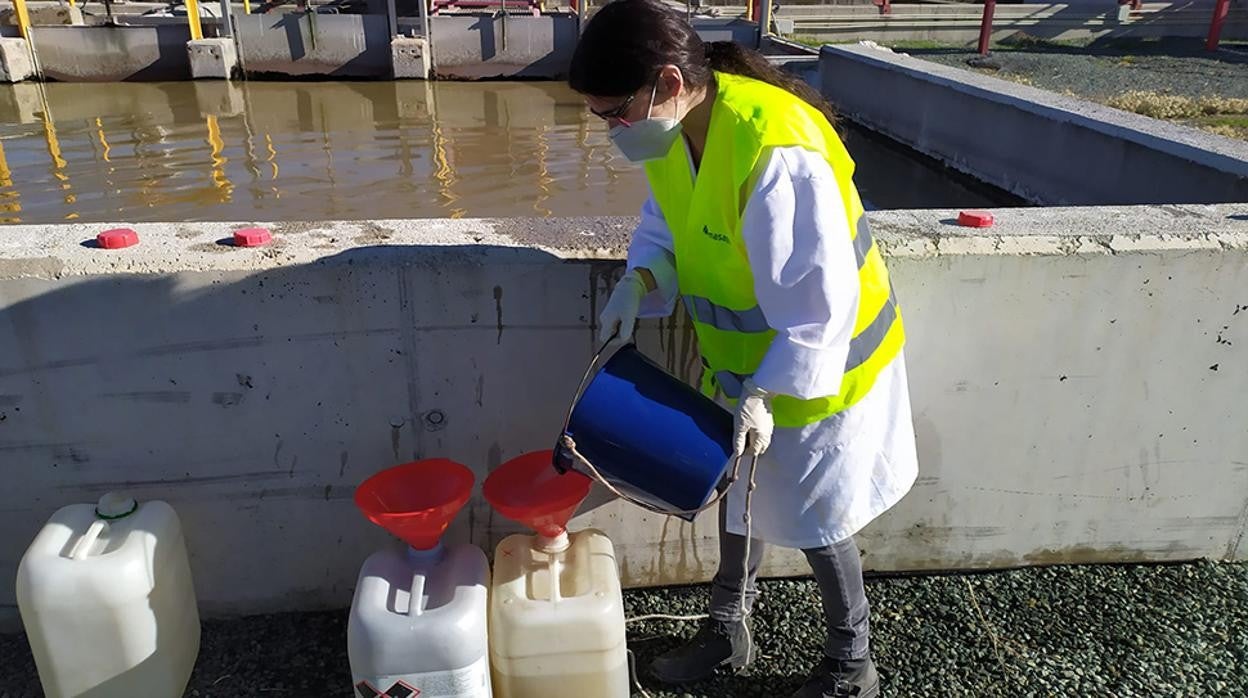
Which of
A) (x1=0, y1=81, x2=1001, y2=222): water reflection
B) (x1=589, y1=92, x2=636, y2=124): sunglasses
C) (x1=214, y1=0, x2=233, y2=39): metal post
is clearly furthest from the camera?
(x1=214, y1=0, x2=233, y2=39): metal post

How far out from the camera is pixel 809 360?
1877 millimetres

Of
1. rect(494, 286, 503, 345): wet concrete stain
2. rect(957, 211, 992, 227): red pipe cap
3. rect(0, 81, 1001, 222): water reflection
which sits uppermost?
rect(957, 211, 992, 227): red pipe cap

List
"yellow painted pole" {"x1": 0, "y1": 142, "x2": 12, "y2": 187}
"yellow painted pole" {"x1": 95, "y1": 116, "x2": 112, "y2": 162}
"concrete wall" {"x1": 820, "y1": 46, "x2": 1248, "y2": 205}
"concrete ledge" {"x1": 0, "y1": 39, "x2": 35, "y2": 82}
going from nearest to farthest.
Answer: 1. "concrete wall" {"x1": 820, "y1": 46, "x2": 1248, "y2": 205}
2. "yellow painted pole" {"x1": 0, "y1": 142, "x2": 12, "y2": 187}
3. "yellow painted pole" {"x1": 95, "y1": 116, "x2": 112, "y2": 162}
4. "concrete ledge" {"x1": 0, "y1": 39, "x2": 35, "y2": 82}

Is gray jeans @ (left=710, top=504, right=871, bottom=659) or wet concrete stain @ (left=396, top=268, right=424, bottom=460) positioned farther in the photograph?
wet concrete stain @ (left=396, top=268, right=424, bottom=460)

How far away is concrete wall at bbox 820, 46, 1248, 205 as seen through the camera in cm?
416

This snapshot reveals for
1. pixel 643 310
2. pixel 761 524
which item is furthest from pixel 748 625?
pixel 643 310

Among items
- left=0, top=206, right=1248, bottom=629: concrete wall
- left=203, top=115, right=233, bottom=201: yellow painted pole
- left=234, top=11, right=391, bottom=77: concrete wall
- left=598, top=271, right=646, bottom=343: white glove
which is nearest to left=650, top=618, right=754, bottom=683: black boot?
left=0, top=206, right=1248, bottom=629: concrete wall

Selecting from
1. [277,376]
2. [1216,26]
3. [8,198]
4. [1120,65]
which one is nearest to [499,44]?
[8,198]

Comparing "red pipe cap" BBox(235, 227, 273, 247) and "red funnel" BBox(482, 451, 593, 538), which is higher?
"red pipe cap" BBox(235, 227, 273, 247)

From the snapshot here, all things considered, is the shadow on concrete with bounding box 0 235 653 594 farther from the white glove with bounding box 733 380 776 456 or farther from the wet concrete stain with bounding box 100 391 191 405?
the white glove with bounding box 733 380 776 456

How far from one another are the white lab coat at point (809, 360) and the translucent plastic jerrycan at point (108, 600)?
142 centimetres

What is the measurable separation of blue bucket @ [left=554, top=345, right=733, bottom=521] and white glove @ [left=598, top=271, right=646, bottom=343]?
12cm

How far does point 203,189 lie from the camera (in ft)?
25.2

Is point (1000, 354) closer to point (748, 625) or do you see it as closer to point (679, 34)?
point (748, 625)
